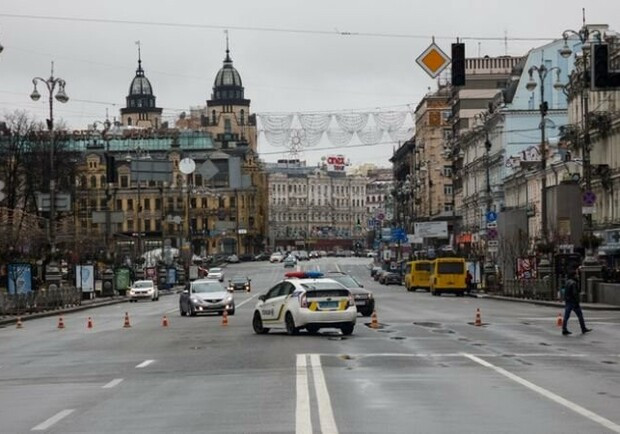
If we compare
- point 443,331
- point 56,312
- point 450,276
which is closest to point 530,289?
point 450,276

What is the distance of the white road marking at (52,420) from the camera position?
1497cm

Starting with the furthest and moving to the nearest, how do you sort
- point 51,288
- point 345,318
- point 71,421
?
point 51,288
point 345,318
point 71,421

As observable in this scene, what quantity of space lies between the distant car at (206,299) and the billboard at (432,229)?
269 ft

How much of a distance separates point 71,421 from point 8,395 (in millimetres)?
4472

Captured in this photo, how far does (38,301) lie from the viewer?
62.2 metres

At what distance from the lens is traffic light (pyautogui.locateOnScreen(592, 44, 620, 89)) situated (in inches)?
1064

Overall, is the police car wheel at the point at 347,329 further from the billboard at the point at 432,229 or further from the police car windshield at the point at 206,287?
the billboard at the point at 432,229

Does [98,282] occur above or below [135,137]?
below

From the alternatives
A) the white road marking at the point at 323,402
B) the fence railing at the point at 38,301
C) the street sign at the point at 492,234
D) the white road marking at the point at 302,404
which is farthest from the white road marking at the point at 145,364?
the street sign at the point at 492,234

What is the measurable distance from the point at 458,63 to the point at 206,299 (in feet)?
82.0

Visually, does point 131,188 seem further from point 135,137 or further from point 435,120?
point 435,120

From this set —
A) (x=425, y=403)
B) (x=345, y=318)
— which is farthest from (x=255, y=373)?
(x=345, y=318)

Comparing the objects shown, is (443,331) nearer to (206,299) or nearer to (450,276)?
(206,299)

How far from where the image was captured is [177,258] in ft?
482
